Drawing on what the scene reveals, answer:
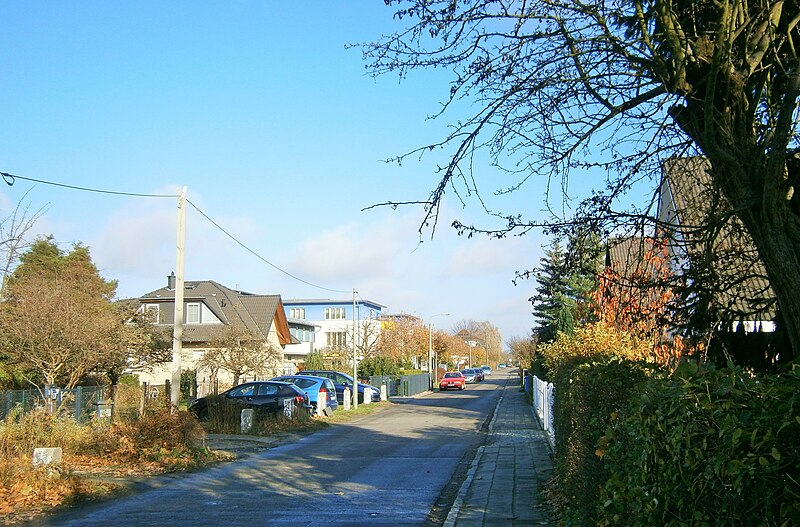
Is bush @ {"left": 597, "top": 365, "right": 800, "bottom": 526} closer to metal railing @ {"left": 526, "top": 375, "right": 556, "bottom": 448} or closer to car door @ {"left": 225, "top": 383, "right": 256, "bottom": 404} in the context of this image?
metal railing @ {"left": 526, "top": 375, "right": 556, "bottom": 448}

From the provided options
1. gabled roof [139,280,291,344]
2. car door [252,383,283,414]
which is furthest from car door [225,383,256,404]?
gabled roof [139,280,291,344]

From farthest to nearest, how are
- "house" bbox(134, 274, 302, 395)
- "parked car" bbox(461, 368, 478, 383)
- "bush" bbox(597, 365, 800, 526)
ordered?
"parked car" bbox(461, 368, 478, 383) → "house" bbox(134, 274, 302, 395) → "bush" bbox(597, 365, 800, 526)

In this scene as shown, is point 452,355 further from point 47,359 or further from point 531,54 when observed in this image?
point 531,54

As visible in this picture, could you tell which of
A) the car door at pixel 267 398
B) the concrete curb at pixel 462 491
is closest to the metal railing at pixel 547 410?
the concrete curb at pixel 462 491

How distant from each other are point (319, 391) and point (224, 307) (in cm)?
2396

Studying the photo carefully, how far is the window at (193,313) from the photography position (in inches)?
2025

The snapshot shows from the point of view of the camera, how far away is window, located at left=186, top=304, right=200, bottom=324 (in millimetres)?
51438

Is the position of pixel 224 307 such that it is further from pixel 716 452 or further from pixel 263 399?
pixel 716 452

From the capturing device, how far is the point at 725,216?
19.2ft

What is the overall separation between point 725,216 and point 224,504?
8663 mm

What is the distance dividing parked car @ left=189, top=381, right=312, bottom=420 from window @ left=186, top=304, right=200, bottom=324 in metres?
26.2

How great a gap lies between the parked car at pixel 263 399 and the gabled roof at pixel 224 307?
2186 centimetres

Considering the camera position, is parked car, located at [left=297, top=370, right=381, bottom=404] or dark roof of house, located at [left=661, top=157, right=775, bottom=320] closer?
dark roof of house, located at [left=661, top=157, right=775, bottom=320]

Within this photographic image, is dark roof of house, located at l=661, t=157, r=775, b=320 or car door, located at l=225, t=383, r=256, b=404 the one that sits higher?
dark roof of house, located at l=661, t=157, r=775, b=320
